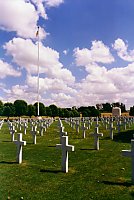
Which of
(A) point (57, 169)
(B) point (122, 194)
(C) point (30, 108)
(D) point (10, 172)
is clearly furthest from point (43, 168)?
(C) point (30, 108)

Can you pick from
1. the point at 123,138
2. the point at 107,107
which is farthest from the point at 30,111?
the point at 123,138

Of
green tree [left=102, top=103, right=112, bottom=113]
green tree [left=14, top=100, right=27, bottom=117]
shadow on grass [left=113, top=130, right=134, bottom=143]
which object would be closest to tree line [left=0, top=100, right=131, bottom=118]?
green tree [left=14, top=100, right=27, bottom=117]

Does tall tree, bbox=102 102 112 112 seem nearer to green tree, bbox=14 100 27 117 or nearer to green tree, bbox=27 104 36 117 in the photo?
green tree, bbox=27 104 36 117

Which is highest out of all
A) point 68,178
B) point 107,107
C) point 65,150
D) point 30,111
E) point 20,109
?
point 107,107

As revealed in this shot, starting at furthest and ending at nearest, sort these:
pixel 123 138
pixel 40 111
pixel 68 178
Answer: pixel 40 111, pixel 123 138, pixel 68 178

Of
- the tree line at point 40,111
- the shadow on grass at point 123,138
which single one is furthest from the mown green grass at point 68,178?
the tree line at point 40,111

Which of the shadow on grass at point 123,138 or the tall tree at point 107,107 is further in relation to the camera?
the tall tree at point 107,107

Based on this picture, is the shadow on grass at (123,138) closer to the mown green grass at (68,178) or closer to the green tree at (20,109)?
the mown green grass at (68,178)

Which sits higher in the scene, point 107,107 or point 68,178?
point 107,107

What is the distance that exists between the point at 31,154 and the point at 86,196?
5.86 meters

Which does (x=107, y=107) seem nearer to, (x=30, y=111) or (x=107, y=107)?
(x=107, y=107)

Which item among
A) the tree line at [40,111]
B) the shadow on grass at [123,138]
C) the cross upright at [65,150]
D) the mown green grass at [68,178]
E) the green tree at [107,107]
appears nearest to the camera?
the mown green grass at [68,178]

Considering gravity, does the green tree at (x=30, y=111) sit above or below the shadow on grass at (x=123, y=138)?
above

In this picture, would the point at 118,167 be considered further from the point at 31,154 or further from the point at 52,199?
the point at 31,154
